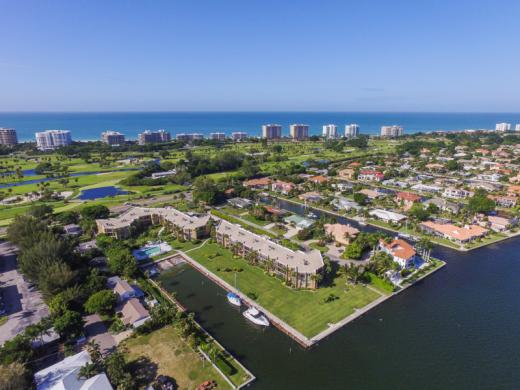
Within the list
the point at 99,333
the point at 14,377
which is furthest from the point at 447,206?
the point at 14,377

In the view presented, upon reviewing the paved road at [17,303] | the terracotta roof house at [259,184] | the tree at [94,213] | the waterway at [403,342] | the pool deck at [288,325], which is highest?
the tree at [94,213]

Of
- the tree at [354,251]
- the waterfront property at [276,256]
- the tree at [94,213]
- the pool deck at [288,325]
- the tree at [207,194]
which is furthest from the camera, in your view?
the tree at [207,194]

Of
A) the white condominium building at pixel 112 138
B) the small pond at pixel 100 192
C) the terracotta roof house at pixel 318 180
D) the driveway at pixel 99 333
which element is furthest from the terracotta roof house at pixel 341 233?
the white condominium building at pixel 112 138

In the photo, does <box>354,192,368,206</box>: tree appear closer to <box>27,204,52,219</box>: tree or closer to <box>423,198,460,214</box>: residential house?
<box>423,198,460,214</box>: residential house

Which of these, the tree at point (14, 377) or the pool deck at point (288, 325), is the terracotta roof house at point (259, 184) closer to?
the pool deck at point (288, 325)

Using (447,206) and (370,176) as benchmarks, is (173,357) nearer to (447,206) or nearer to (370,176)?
(447,206)

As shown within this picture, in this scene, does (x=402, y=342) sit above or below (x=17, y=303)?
below

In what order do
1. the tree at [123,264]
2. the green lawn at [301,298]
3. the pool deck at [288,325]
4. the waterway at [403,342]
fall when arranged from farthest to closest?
the tree at [123,264]
the green lawn at [301,298]
the pool deck at [288,325]
the waterway at [403,342]
